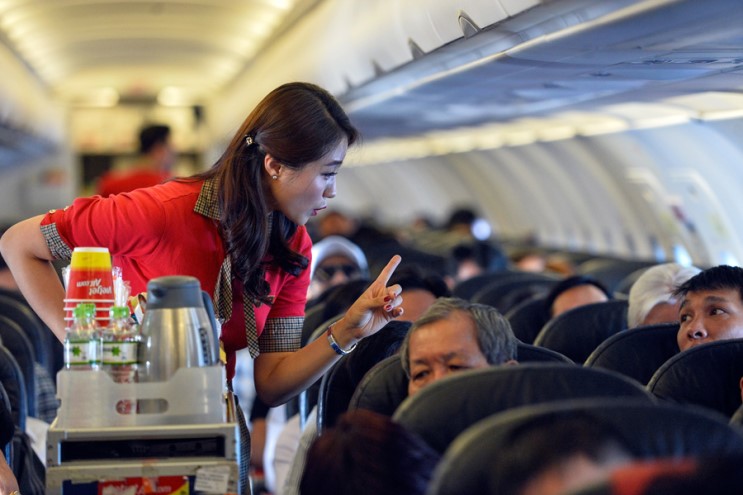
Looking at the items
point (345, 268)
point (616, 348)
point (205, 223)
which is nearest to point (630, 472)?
point (205, 223)

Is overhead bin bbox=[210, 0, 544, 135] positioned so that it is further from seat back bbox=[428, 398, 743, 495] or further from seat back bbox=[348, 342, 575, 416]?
seat back bbox=[428, 398, 743, 495]

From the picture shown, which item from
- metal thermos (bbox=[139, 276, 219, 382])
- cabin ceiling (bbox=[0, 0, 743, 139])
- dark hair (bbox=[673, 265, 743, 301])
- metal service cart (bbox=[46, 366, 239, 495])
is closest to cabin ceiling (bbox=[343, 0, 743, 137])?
cabin ceiling (bbox=[0, 0, 743, 139])

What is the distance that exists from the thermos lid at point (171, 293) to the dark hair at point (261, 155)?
51 centimetres

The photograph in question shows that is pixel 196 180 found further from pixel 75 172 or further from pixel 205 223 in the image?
pixel 75 172

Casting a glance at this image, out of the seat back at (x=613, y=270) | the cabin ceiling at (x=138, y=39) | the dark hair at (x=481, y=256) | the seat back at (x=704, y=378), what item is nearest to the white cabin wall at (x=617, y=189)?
the seat back at (x=613, y=270)

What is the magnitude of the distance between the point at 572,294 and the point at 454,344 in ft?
8.95

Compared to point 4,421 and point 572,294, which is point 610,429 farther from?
point 572,294

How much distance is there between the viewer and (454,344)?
357 centimetres

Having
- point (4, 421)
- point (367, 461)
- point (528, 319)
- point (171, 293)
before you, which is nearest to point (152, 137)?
point (528, 319)

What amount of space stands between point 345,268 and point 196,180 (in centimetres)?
450

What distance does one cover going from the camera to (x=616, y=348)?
4438 millimetres

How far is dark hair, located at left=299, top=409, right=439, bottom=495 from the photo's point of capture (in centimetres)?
260

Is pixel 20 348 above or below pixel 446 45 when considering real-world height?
below

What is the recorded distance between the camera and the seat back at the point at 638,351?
442 centimetres
